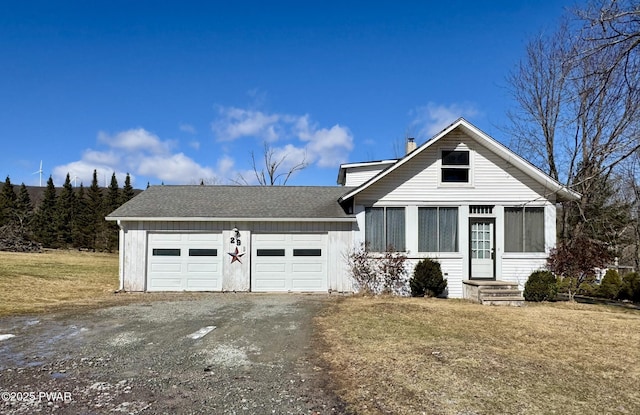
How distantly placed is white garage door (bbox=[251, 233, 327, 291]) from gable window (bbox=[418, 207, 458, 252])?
3.19m

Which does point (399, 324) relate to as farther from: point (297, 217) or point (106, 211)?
point (106, 211)

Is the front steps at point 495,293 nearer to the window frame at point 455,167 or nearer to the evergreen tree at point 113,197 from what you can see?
the window frame at point 455,167

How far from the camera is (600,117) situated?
18328mm

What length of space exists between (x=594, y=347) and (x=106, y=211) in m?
43.8

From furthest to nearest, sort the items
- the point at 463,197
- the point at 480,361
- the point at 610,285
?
the point at 610,285 → the point at 463,197 → the point at 480,361

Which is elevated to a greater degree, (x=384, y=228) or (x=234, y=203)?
(x=234, y=203)

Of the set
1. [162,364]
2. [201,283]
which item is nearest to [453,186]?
[201,283]

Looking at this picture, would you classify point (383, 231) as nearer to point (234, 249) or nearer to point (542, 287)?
point (234, 249)

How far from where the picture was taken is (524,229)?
13.4 metres

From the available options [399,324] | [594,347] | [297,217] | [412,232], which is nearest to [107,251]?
[297,217]

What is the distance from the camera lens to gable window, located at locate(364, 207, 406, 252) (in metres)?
13.4

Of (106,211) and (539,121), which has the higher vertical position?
(539,121)

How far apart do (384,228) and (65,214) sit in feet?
129

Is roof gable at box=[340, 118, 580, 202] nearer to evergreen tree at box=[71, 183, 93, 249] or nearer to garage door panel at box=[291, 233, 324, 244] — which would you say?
garage door panel at box=[291, 233, 324, 244]
